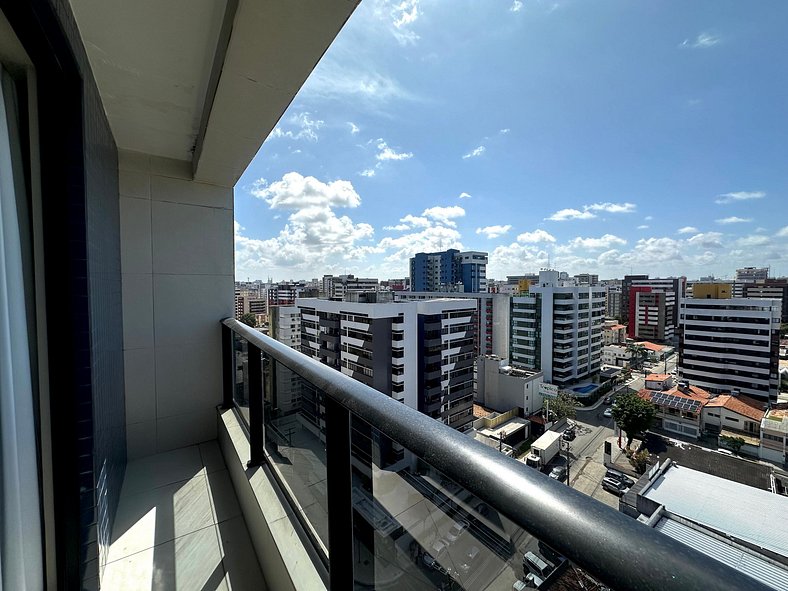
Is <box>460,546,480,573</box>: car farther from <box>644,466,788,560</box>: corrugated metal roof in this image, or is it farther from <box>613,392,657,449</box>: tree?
<box>613,392,657,449</box>: tree

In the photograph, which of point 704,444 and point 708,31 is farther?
point 704,444

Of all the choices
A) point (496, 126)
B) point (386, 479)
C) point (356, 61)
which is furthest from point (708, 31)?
point (386, 479)

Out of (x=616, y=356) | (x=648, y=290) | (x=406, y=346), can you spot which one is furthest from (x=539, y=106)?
(x=648, y=290)

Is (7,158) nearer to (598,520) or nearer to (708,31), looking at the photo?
(598,520)

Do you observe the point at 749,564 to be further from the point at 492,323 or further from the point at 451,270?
the point at 451,270

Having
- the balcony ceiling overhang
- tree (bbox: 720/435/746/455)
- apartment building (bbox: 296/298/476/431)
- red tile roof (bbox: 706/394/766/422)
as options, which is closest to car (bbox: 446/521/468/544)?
the balcony ceiling overhang

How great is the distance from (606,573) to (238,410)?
2434 millimetres

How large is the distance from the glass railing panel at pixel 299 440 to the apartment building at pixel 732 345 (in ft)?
104

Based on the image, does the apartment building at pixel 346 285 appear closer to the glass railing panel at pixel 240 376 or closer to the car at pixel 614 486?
the car at pixel 614 486

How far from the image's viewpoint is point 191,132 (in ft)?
6.98

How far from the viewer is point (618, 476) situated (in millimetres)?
13719

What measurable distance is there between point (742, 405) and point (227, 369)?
2758 cm

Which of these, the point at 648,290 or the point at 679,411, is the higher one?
the point at 648,290

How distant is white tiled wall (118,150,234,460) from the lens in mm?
2328
